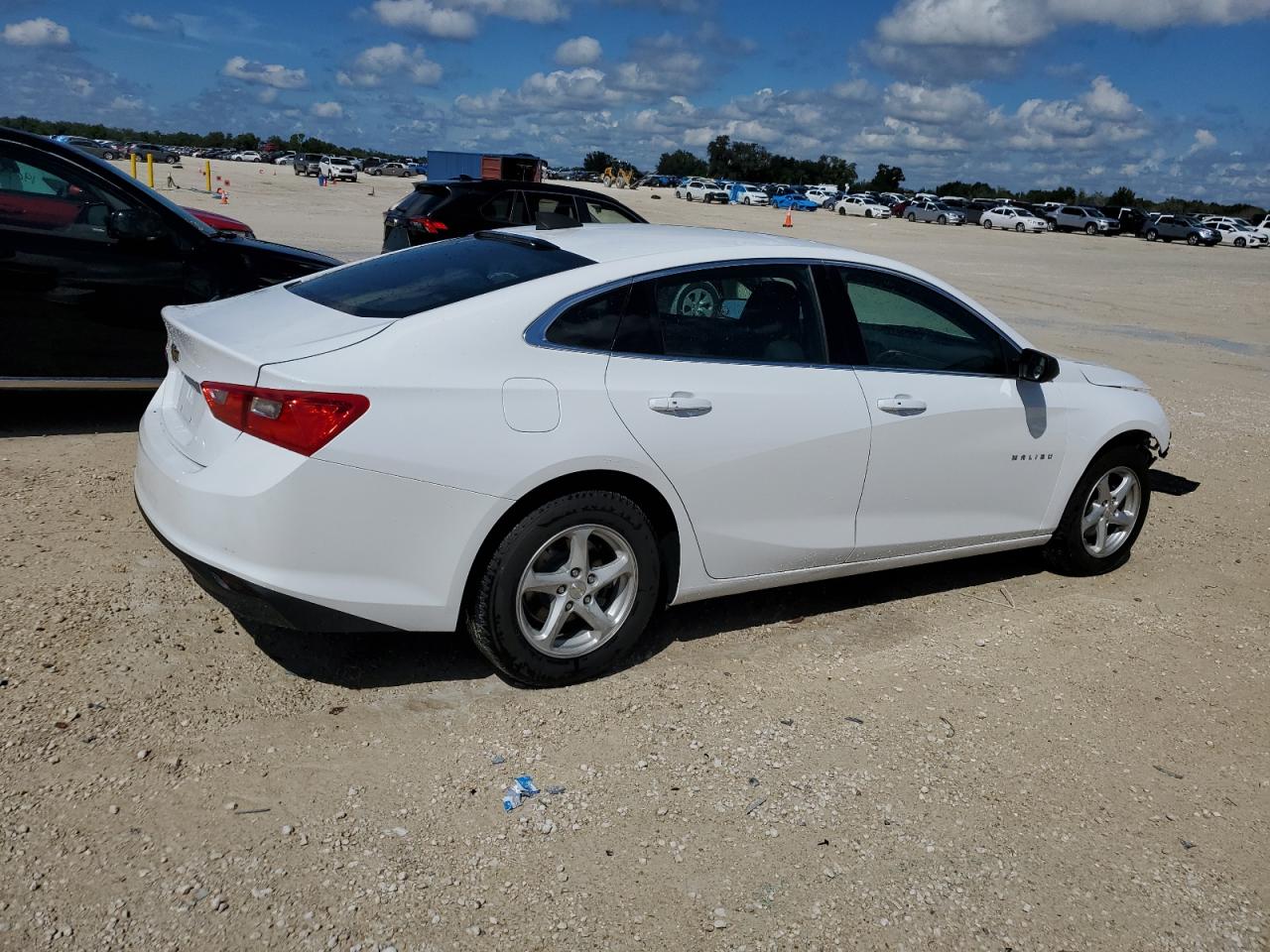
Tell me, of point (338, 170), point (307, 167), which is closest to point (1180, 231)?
point (338, 170)

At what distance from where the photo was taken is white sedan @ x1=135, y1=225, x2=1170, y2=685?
3.37 metres

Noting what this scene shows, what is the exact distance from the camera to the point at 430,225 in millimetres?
12766

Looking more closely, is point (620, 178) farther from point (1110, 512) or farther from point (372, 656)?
point (372, 656)

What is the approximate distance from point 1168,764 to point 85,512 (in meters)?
4.90

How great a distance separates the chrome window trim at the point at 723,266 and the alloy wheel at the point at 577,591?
0.64 meters

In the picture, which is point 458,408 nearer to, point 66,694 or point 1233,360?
point 66,694

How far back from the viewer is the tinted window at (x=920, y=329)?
4613 millimetres

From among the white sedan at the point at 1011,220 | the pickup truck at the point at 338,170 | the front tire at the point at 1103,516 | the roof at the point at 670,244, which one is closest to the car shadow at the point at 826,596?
the front tire at the point at 1103,516

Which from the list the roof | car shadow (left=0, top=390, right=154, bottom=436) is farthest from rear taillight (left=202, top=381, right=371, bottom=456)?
car shadow (left=0, top=390, right=154, bottom=436)

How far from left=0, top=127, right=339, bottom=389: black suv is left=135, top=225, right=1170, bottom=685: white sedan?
2477mm

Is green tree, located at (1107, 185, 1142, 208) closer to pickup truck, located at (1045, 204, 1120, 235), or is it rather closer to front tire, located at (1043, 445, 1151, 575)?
pickup truck, located at (1045, 204, 1120, 235)

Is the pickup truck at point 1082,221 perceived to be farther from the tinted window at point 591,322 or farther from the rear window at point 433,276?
the tinted window at point 591,322

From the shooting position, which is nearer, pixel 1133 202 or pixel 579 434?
pixel 579 434

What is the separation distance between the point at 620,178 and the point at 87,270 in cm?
8306
